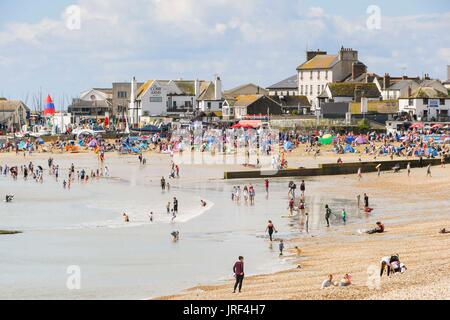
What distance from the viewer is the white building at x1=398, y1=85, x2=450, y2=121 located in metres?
80.1

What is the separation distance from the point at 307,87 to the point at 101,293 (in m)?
79.3

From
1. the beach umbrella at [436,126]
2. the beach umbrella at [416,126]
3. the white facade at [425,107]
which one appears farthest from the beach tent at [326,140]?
the white facade at [425,107]

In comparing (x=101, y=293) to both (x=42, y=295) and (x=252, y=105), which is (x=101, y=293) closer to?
(x=42, y=295)

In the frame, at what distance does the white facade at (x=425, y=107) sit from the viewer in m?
80.2

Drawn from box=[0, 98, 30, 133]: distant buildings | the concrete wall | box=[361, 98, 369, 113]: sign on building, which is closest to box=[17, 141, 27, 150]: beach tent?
box=[0, 98, 30, 133]: distant buildings

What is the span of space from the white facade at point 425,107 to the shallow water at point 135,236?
115 feet

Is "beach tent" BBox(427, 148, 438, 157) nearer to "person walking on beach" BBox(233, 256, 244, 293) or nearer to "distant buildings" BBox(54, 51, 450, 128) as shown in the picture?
"distant buildings" BBox(54, 51, 450, 128)

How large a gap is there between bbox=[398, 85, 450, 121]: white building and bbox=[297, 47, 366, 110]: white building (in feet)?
46.2

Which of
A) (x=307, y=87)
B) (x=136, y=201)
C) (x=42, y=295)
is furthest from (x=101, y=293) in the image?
(x=307, y=87)

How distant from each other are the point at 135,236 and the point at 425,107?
2185 inches

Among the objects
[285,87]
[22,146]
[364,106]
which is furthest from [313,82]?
[22,146]

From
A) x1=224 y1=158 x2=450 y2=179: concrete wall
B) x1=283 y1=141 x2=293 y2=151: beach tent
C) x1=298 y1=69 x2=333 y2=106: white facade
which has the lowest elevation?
x1=224 y1=158 x2=450 y2=179: concrete wall

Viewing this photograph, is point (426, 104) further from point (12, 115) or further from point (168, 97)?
point (12, 115)

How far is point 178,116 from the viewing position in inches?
3639
